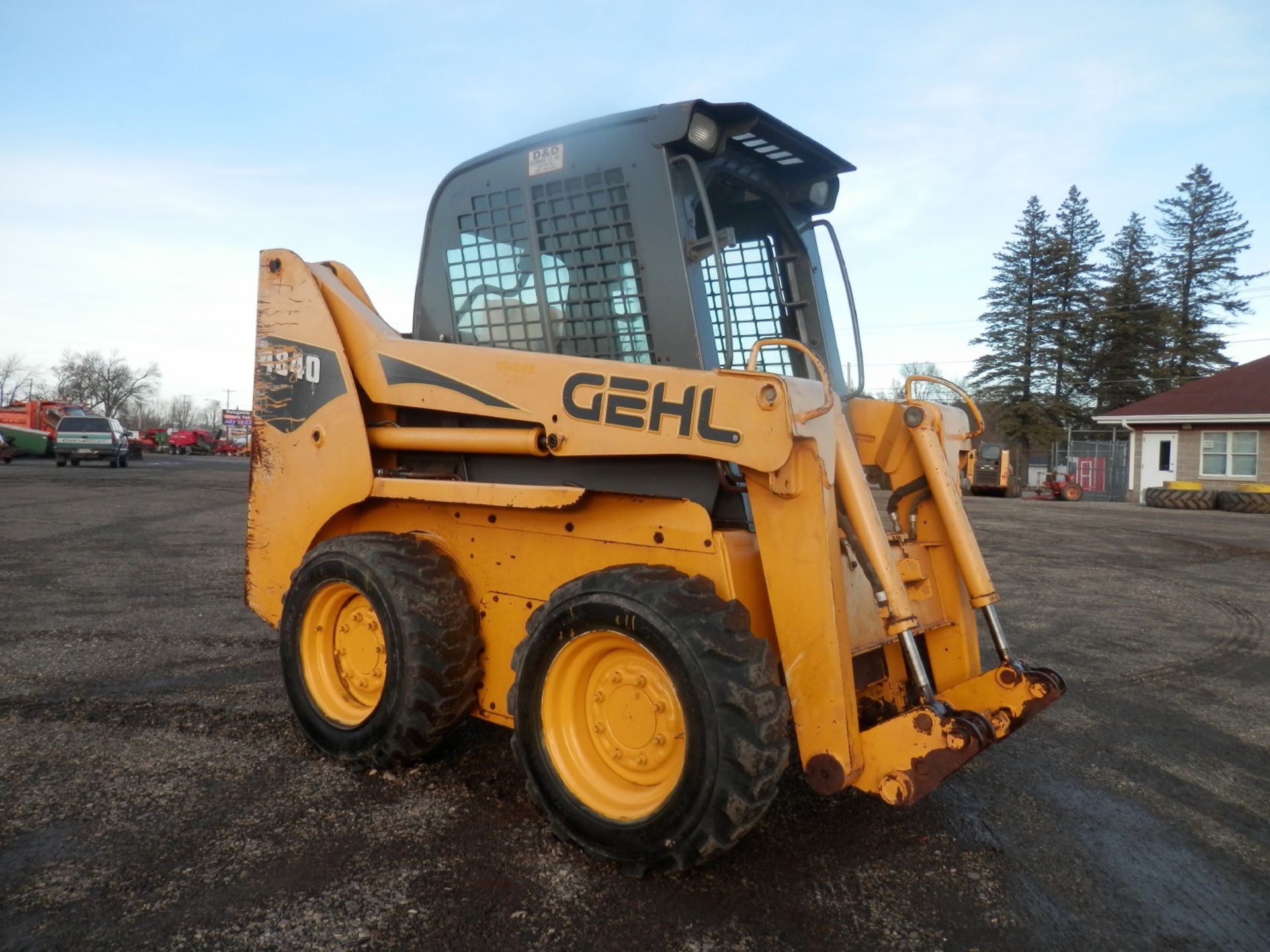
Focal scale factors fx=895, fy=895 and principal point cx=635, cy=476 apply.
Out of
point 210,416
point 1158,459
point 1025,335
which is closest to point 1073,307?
point 1025,335

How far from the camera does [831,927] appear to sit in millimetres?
2676

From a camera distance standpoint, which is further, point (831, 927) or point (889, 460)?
point (889, 460)

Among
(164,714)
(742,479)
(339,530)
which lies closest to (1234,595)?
(742,479)

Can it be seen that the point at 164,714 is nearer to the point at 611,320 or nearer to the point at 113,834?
the point at 113,834

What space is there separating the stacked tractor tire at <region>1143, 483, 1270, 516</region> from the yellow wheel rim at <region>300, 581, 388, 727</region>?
80.7 ft

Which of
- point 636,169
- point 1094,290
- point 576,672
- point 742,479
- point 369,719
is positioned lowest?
point 369,719

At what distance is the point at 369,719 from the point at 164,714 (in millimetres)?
1554

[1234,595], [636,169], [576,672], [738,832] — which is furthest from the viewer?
[1234,595]

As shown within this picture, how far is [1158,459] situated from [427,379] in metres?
31.8

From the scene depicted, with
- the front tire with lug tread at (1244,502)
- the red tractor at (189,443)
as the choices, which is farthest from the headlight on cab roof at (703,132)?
the red tractor at (189,443)

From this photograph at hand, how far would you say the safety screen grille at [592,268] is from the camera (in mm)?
3598

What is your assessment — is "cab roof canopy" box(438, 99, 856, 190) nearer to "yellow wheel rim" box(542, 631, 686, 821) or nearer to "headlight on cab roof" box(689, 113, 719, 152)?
"headlight on cab roof" box(689, 113, 719, 152)

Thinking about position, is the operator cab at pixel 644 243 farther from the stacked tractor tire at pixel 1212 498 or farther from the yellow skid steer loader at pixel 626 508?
the stacked tractor tire at pixel 1212 498

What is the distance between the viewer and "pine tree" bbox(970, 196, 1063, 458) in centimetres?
4366
